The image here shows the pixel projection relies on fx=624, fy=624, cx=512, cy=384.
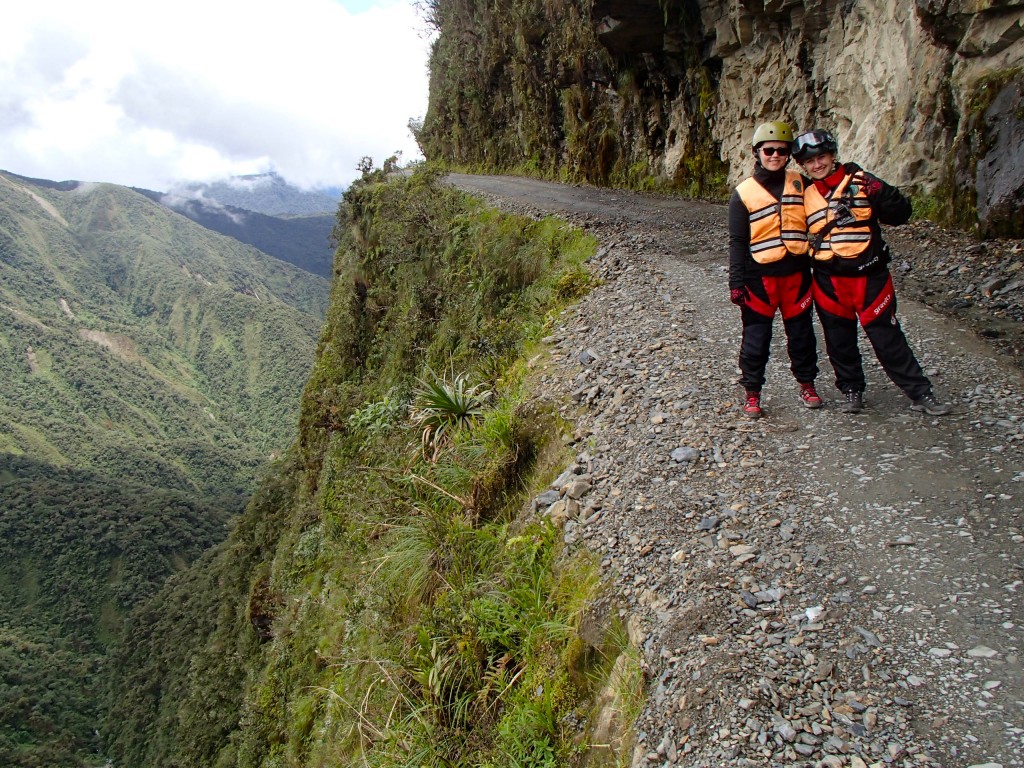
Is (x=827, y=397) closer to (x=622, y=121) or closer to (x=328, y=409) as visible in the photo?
(x=328, y=409)

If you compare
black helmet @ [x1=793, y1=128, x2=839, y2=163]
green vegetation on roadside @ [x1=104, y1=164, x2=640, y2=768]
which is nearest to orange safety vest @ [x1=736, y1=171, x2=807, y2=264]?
black helmet @ [x1=793, y1=128, x2=839, y2=163]

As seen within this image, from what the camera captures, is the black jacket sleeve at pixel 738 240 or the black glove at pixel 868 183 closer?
the black glove at pixel 868 183

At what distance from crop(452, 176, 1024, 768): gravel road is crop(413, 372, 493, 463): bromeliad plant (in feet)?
4.10

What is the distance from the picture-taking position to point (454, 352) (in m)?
10.4

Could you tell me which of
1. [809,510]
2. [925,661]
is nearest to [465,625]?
[809,510]

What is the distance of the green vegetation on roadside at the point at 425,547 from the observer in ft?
12.7

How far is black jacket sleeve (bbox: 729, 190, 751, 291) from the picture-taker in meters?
4.50

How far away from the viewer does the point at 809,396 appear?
15.7ft

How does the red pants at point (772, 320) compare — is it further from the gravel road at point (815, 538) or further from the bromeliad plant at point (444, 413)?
the bromeliad plant at point (444, 413)

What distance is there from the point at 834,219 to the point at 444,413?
15.3ft

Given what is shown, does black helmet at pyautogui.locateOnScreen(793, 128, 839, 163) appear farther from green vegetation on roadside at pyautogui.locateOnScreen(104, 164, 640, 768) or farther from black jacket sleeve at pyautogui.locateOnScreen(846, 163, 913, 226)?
green vegetation on roadside at pyautogui.locateOnScreen(104, 164, 640, 768)

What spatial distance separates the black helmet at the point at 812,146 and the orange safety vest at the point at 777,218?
0.52 ft

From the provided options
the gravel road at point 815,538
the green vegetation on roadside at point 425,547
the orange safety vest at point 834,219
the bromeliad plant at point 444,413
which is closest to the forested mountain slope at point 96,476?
the green vegetation on roadside at point 425,547

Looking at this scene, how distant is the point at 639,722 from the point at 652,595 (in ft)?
2.40
